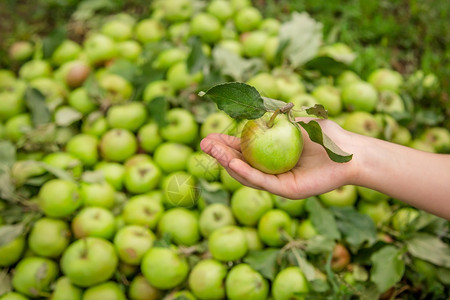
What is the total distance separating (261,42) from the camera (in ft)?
9.36

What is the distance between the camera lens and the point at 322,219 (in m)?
1.99

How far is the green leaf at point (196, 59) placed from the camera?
2.52 m

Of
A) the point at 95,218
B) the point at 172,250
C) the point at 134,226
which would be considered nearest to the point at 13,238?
the point at 95,218

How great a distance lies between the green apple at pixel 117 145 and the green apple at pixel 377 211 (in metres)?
1.40

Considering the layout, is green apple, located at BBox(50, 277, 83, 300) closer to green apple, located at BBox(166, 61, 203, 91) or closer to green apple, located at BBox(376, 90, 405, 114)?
green apple, located at BBox(166, 61, 203, 91)

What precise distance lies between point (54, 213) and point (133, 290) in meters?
0.56

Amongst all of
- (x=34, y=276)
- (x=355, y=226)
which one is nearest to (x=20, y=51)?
(x=34, y=276)

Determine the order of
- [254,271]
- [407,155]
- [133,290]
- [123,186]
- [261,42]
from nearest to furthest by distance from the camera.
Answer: [407,155]
[254,271]
[133,290]
[123,186]
[261,42]

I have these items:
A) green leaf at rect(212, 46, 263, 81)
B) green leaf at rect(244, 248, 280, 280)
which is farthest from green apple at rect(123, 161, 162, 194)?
Answer: green leaf at rect(212, 46, 263, 81)

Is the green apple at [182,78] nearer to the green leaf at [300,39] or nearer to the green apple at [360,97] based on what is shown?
the green leaf at [300,39]

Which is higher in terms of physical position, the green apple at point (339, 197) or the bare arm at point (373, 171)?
the bare arm at point (373, 171)

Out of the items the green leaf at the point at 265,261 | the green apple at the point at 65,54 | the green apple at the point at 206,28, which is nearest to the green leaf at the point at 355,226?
the green leaf at the point at 265,261

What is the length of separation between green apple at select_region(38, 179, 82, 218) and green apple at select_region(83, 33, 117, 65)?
46.5 inches

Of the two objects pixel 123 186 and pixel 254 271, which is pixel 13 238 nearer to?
pixel 123 186
